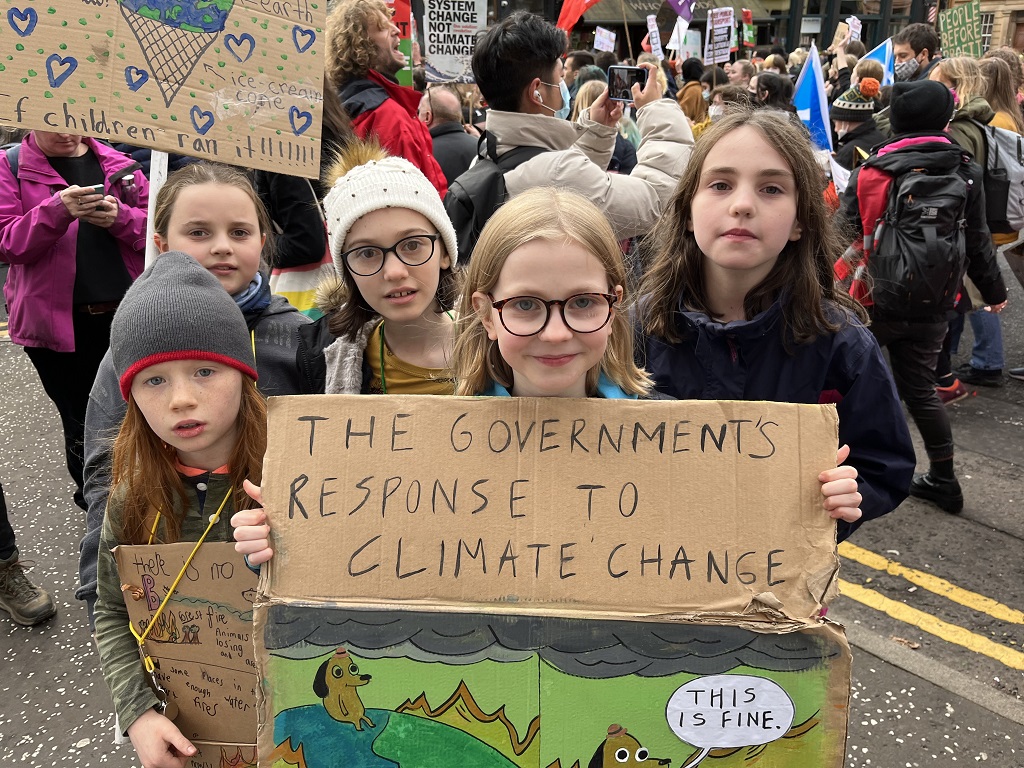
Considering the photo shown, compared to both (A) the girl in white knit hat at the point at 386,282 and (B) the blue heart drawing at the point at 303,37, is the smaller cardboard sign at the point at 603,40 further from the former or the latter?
(A) the girl in white knit hat at the point at 386,282

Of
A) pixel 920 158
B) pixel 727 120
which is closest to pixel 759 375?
pixel 727 120

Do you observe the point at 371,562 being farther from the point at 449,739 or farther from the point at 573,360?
the point at 573,360

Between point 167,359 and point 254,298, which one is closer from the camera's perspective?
point 167,359

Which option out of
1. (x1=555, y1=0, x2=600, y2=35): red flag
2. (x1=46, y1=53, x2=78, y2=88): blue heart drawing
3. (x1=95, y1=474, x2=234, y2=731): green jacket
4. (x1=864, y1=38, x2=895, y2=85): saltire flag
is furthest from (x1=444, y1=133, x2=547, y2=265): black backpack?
(x1=864, y1=38, x2=895, y2=85): saltire flag

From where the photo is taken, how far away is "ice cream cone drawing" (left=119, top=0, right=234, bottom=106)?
1953 millimetres

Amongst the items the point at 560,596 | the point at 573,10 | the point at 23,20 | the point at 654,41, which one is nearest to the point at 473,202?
the point at 23,20

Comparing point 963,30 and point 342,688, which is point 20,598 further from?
point 963,30

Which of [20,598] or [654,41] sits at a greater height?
[654,41]

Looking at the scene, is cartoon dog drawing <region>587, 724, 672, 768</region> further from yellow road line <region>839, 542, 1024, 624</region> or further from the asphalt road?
yellow road line <region>839, 542, 1024, 624</region>

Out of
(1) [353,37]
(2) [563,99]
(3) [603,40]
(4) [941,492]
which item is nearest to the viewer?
(1) [353,37]

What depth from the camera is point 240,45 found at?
203cm

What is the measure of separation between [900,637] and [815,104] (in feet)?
12.3

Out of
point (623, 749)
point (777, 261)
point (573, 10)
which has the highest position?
point (573, 10)

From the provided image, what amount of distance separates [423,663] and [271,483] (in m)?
0.39
